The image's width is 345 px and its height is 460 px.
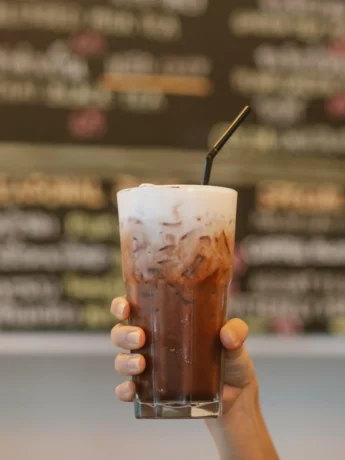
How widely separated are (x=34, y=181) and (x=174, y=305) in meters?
0.97

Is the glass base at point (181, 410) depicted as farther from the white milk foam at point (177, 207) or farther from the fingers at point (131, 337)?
the white milk foam at point (177, 207)

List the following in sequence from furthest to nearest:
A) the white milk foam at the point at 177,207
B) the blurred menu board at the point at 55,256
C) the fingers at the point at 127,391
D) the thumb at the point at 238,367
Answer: the blurred menu board at the point at 55,256 → the thumb at the point at 238,367 → the fingers at the point at 127,391 → the white milk foam at the point at 177,207

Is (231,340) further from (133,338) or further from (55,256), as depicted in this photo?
(55,256)

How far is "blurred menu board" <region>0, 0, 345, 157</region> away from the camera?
5.88 feet

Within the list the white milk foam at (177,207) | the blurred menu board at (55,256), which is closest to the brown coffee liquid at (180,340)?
the white milk foam at (177,207)

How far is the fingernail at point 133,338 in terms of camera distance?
103 cm

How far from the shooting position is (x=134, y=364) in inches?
41.1

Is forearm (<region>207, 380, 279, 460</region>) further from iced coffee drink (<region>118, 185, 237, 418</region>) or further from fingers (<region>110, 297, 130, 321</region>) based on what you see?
fingers (<region>110, 297, 130, 321</region>)

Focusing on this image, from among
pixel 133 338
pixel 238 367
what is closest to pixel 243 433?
pixel 238 367

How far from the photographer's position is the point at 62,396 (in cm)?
193

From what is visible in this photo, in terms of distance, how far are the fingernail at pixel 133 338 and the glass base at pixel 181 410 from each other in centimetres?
13

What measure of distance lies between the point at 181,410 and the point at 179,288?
0.80 feet

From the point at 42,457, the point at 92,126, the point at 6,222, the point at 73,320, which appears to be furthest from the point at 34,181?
the point at 42,457

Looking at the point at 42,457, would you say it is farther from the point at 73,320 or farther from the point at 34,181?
the point at 34,181
